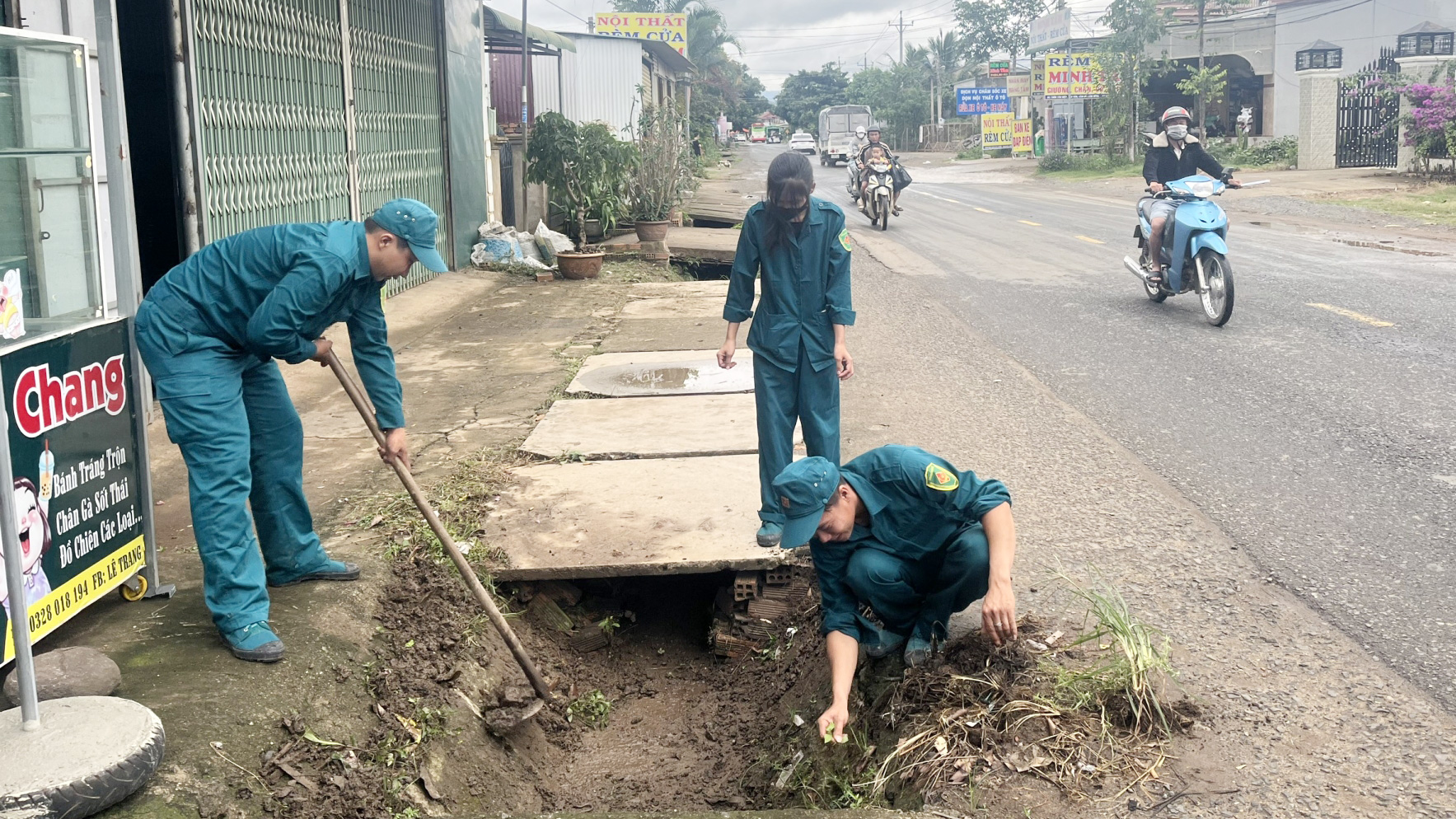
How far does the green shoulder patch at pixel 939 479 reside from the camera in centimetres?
323

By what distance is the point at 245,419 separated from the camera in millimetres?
3611

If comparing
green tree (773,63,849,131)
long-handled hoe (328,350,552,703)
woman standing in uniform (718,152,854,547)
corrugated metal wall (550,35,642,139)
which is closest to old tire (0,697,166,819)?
long-handled hoe (328,350,552,703)

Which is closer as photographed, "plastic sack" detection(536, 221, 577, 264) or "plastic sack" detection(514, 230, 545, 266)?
"plastic sack" detection(514, 230, 545, 266)

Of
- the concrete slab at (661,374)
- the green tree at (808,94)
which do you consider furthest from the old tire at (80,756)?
the green tree at (808,94)

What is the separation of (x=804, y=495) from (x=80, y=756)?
1.78 metres

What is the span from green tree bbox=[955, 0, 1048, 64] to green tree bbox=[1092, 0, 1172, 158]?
31.9 meters

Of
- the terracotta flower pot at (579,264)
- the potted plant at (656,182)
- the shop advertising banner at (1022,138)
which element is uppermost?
the shop advertising banner at (1022,138)

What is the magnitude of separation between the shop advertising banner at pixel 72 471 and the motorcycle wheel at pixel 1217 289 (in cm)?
761

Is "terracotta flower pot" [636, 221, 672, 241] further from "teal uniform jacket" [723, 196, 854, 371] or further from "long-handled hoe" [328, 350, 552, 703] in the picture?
"long-handled hoe" [328, 350, 552, 703]

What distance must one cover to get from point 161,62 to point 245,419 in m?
4.31

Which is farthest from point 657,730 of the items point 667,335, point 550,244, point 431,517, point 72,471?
point 550,244

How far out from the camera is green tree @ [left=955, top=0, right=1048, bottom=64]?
67312 mm

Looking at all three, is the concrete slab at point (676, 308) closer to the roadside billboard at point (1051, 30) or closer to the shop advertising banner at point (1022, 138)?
the roadside billboard at point (1051, 30)

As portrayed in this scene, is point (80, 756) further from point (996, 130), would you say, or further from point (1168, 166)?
point (996, 130)
